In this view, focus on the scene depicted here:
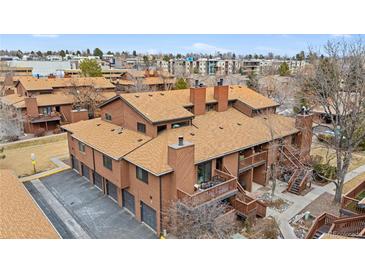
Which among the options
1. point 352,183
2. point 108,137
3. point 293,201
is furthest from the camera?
point 352,183

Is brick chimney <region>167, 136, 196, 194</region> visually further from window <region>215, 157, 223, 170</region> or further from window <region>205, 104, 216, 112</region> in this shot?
window <region>205, 104, 216, 112</region>

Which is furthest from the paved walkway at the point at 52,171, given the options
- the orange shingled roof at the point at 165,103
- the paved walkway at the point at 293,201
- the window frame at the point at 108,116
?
the paved walkway at the point at 293,201

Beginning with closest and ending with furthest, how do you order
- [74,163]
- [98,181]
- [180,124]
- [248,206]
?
[248,206] < [180,124] < [98,181] < [74,163]

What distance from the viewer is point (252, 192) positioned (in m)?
23.9

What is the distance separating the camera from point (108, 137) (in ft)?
74.9

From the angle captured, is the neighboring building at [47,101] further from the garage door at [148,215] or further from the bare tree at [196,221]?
the bare tree at [196,221]

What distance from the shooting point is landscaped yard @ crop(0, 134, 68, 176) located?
93.4ft

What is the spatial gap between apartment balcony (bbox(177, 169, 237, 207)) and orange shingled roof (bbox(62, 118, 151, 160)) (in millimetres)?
5449

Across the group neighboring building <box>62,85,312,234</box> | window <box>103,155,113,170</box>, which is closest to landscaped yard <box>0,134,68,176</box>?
neighboring building <box>62,85,312,234</box>

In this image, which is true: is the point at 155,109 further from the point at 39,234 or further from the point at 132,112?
the point at 39,234

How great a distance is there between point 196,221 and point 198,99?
521 inches

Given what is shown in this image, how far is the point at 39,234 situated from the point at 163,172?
23.3 ft

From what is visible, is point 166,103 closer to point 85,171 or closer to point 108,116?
point 108,116

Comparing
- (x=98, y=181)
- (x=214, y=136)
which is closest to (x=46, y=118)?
(x=98, y=181)
